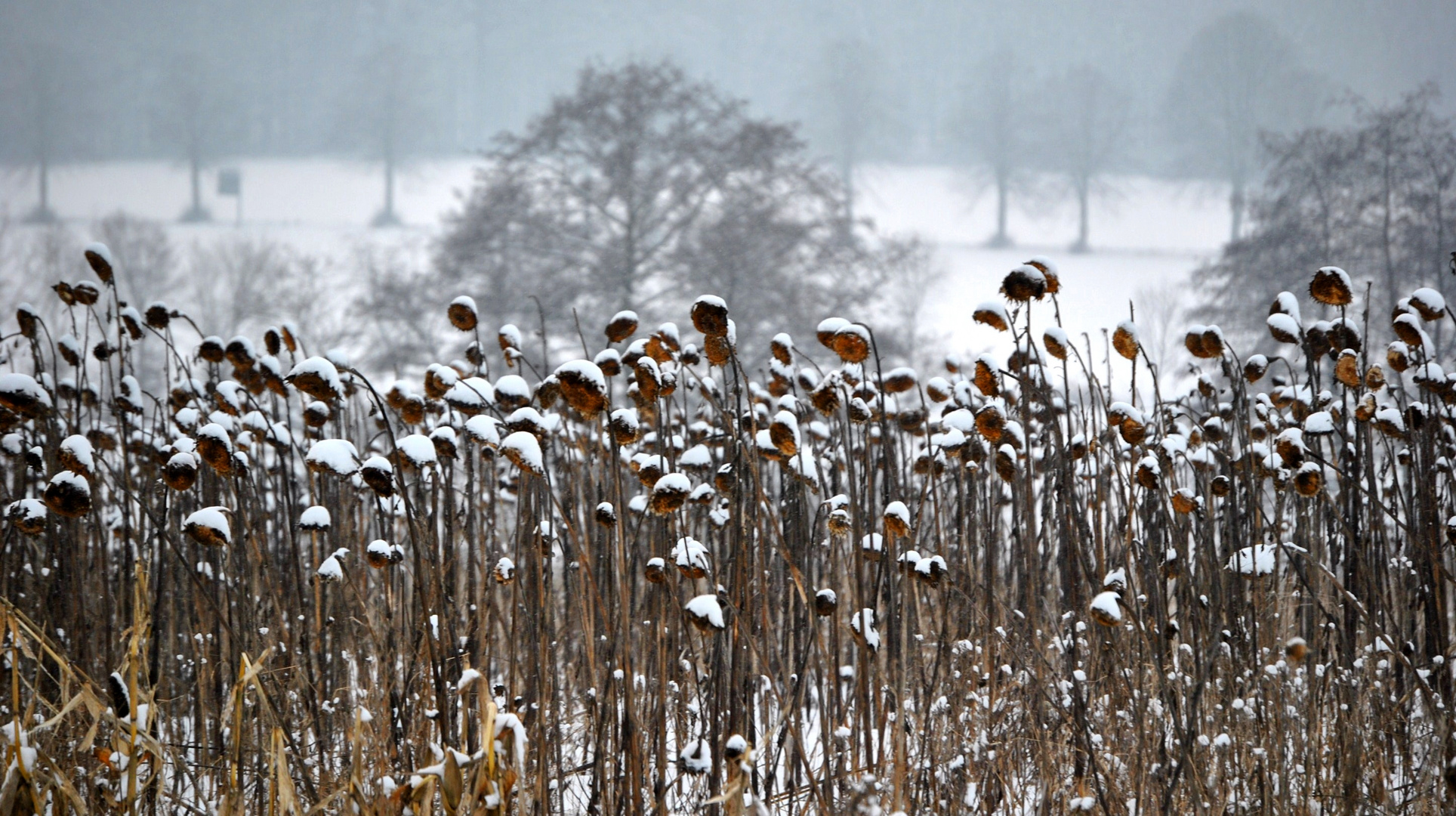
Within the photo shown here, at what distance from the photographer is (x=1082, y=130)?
29.7 meters

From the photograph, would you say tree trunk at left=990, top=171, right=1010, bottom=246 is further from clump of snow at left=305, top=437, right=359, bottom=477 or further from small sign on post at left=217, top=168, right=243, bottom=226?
clump of snow at left=305, top=437, right=359, bottom=477

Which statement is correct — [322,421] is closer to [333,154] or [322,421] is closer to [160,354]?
[160,354]

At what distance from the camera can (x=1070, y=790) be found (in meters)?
1.86

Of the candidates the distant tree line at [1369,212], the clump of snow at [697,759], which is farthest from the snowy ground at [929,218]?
the clump of snow at [697,759]

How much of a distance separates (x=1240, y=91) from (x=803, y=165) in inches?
687

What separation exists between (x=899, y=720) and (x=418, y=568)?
735mm

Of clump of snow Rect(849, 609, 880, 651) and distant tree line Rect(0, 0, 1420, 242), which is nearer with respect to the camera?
clump of snow Rect(849, 609, 880, 651)

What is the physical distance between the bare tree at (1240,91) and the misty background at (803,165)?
3.7 inches

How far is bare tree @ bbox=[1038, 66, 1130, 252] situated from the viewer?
29.2 meters

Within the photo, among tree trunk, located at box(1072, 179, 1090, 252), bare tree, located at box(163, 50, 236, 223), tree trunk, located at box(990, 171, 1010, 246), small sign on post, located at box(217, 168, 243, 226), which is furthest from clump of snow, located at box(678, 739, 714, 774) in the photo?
small sign on post, located at box(217, 168, 243, 226)

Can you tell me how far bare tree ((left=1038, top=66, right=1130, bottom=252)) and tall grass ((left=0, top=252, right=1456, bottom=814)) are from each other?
28.4 meters

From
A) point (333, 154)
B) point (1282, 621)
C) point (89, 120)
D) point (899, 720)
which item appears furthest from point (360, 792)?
point (333, 154)

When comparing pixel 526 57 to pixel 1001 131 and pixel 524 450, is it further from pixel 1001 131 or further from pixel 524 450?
pixel 524 450

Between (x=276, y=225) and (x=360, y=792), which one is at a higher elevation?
(x=276, y=225)
